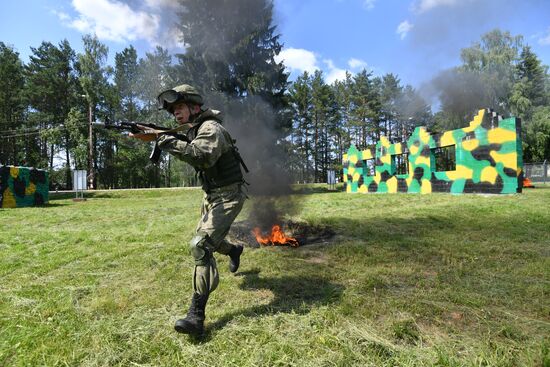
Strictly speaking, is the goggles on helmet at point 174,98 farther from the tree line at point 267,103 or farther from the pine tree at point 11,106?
the pine tree at point 11,106

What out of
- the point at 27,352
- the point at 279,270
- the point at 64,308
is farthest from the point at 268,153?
the point at 27,352

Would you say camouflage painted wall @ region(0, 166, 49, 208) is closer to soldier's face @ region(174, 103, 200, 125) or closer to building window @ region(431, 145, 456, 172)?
soldier's face @ region(174, 103, 200, 125)

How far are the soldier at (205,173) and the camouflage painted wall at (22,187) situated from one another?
16.6m

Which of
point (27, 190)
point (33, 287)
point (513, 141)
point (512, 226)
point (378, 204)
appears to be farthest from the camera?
point (27, 190)

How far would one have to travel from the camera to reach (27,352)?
241 cm

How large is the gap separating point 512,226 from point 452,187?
28.0 ft

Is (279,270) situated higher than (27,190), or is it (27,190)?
(27,190)

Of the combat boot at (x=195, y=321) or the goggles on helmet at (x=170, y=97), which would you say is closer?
the combat boot at (x=195, y=321)

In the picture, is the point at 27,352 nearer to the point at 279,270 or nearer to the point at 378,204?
the point at 279,270

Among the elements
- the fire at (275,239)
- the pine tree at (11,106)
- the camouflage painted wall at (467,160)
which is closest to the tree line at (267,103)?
the pine tree at (11,106)

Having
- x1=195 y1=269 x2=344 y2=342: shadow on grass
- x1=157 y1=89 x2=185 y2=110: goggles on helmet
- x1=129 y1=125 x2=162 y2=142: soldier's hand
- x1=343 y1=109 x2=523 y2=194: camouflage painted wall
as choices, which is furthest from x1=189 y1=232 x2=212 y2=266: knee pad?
x1=343 y1=109 x2=523 y2=194: camouflage painted wall

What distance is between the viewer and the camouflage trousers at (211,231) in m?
2.79

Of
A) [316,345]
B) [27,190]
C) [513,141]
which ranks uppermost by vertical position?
[513,141]

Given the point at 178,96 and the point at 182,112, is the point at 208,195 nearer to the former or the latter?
the point at 182,112
